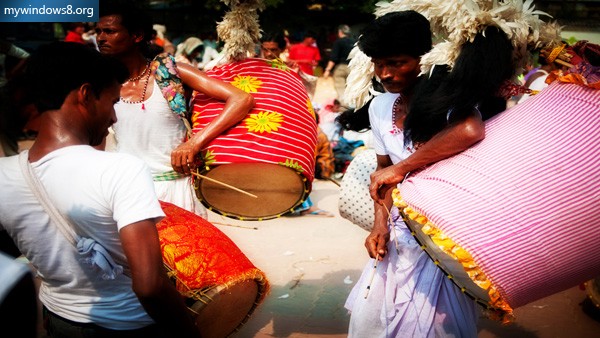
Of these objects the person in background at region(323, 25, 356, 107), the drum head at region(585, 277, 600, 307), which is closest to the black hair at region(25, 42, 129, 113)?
the drum head at region(585, 277, 600, 307)

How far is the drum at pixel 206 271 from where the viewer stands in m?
2.31

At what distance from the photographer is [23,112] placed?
5.65ft

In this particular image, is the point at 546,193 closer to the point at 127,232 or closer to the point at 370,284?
the point at 370,284

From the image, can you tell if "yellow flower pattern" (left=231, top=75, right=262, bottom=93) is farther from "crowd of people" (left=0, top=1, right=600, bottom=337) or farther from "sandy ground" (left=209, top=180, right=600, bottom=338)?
"sandy ground" (left=209, top=180, right=600, bottom=338)

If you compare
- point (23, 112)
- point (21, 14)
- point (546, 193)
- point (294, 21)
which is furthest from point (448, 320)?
point (294, 21)

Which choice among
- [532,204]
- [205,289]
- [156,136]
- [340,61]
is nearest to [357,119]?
[156,136]

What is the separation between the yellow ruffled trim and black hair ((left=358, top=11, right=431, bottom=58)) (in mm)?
739

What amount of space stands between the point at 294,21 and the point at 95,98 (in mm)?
18210

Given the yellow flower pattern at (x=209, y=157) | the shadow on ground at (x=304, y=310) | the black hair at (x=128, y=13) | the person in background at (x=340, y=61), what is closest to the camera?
the yellow flower pattern at (x=209, y=157)

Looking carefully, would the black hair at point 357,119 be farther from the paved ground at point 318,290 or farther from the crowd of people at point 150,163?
the paved ground at point 318,290

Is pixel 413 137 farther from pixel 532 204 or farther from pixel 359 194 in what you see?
pixel 359 194

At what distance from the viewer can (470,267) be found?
1789 millimetres

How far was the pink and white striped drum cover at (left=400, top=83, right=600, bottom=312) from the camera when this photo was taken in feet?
5.84

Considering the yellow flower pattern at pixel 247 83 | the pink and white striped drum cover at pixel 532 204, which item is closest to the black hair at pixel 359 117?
the yellow flower pattern at pixel 247 83
